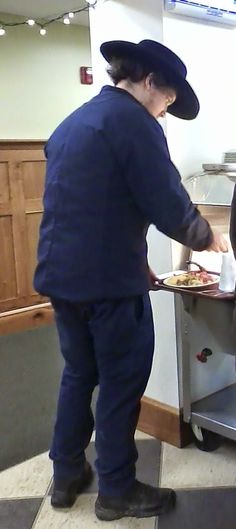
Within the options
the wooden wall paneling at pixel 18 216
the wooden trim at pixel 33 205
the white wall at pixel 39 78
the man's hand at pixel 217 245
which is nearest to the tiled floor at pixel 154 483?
the man's hand at pixel 217 245

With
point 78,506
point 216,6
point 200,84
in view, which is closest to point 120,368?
point 78,506

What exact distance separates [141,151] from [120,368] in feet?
2.11

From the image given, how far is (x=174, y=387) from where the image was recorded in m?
2.26

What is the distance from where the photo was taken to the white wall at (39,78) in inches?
169

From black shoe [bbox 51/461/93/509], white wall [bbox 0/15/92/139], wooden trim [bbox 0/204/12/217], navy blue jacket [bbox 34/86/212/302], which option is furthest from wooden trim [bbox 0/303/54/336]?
navy blue jacket [bbox 34/86/212/302]

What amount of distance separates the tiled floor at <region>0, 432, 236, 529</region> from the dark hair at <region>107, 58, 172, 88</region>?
134 centimetres

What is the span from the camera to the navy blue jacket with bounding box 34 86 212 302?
5.09 feet

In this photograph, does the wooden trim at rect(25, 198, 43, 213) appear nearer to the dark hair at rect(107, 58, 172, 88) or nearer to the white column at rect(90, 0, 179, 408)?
the white column at rect(90, 0, 179, 408)

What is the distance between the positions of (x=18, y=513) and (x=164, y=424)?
0.68 m

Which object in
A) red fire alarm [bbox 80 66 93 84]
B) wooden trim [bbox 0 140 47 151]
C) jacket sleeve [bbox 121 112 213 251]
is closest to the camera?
jacket sleeve [bbox 121 112 213 251]

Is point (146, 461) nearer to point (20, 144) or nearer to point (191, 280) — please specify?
point (191, 280)

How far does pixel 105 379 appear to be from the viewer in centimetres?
175

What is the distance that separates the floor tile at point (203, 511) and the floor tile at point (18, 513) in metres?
0.42

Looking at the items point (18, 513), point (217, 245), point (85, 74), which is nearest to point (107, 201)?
point (217, 245)
